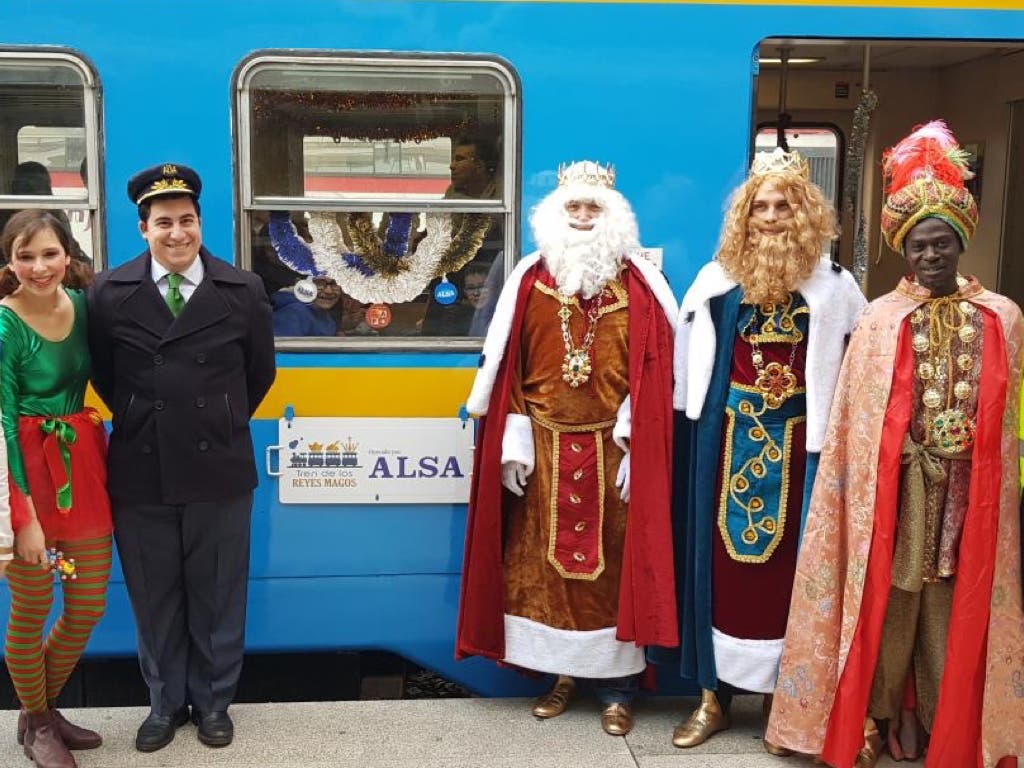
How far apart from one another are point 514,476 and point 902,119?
2816 millimetres

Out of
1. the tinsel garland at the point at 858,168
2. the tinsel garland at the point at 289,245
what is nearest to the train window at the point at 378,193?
the tinsel garland at the point at 289,245

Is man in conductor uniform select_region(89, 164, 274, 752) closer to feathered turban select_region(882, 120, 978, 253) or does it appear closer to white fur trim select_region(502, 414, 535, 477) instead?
white fur trim select_region(502, 414, 535, 477)

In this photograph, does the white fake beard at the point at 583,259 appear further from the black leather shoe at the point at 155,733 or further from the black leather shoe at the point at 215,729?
the black leather shoe at the point at 155,733

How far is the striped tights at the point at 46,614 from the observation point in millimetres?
3018

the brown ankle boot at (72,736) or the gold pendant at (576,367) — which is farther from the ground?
the gold pendant at (576,367)

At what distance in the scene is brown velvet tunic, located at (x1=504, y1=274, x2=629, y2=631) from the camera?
335 centimetres

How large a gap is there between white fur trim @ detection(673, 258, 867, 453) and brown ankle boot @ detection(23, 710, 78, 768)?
2044mm

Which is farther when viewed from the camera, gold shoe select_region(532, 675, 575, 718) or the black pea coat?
gold shoe select_region(532, 675, 575, 718)

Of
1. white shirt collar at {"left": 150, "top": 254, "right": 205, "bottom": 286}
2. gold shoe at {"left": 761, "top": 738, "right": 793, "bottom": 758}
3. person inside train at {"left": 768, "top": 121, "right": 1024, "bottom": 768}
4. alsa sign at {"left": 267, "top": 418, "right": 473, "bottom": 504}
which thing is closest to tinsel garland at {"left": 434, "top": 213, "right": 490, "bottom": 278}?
alsa sign at {"left": 267, "top": 418, "right": 473, "bottom": 504}

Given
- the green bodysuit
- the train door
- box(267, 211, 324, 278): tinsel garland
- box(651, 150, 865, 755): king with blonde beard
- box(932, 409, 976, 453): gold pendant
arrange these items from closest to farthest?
1. the green bodysuit
2. box(932, 409, 976, 453): gold pendant
3. box(651, 150, 865, 755): king with blonde beard
4. box(267, 211, 324, 278): tinsel garland
5. the train door

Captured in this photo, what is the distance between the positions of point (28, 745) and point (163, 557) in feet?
2.19

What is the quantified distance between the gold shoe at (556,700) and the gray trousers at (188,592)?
0.97 metres

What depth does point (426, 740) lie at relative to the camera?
11.2 ft

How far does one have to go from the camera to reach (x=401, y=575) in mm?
3688
